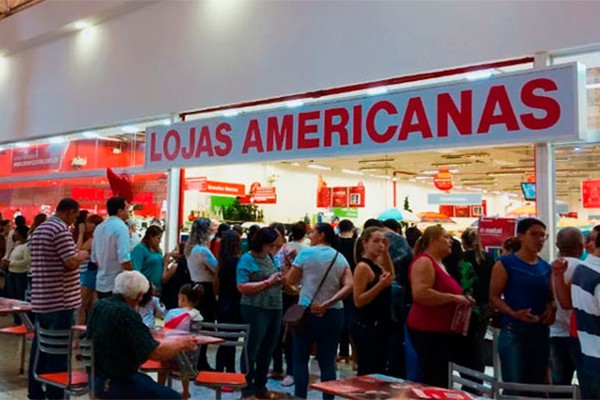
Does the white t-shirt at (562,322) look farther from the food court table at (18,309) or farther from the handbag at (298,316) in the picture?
the food court table at (18,309)

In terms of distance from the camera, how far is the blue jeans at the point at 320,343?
14.2 ft

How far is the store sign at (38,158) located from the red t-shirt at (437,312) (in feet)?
28.6

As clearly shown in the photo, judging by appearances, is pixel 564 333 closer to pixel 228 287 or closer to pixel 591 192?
pixel 591 192

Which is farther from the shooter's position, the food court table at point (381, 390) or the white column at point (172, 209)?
the white column at point (172, 209)

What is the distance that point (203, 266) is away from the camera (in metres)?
5.62

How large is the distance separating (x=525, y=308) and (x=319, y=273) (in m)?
1.49

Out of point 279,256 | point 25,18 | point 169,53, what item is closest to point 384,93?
point 279,256

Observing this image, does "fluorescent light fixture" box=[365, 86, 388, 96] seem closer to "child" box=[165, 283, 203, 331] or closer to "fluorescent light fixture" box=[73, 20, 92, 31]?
"child" box=[165, 283, 203, 331]

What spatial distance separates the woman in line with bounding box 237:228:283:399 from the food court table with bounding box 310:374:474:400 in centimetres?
170

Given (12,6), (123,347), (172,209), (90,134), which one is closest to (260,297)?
(123,347)

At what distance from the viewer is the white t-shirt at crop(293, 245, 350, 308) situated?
4.39 metres

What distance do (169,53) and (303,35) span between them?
2468mm

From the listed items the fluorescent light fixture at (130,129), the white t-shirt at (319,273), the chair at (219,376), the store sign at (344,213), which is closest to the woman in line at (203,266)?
the chair at (219,376)

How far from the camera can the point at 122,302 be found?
10.6 ft
